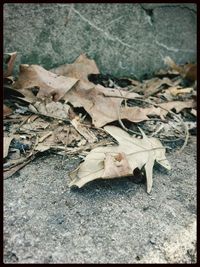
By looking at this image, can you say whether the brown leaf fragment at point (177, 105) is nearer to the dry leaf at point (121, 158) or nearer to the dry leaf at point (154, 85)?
the dry leaf at point (154, 85)

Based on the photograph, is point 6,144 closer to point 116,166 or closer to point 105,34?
point 116,166

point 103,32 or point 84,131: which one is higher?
point 103,32

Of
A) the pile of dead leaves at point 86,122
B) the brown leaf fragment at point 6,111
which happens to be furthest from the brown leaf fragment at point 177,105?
the brown leaf fragment at point 6,111

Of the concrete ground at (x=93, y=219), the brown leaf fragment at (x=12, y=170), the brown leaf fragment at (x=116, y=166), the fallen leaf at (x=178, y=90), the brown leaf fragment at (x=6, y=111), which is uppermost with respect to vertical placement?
the brown leaf fragment at (x=116, y=166)

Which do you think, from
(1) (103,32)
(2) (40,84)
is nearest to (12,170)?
(2) (40,84)

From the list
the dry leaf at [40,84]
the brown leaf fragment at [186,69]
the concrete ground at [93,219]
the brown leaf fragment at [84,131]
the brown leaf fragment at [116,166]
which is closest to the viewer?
the concrete ground at [93,219]

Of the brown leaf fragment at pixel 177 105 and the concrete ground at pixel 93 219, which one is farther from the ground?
the brown leaf fragment at pixel 177 105
